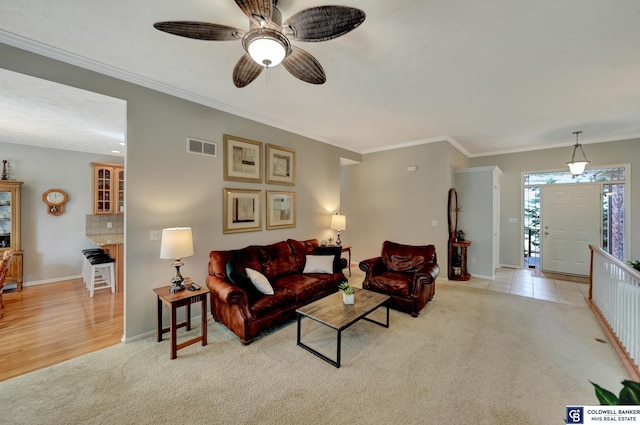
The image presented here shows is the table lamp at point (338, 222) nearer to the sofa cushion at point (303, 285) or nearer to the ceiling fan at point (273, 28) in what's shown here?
the sofa cushion at point (303, 285)

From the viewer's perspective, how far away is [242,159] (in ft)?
12.2

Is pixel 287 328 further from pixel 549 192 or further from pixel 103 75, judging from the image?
pixel 549 192

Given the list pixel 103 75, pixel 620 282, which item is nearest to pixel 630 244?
pixel 620 282

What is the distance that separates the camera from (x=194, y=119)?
3.22 metres

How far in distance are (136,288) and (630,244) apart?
8332 millimetres

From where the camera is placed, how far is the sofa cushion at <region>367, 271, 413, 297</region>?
342 cm

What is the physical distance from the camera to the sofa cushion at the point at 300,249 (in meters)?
4.01

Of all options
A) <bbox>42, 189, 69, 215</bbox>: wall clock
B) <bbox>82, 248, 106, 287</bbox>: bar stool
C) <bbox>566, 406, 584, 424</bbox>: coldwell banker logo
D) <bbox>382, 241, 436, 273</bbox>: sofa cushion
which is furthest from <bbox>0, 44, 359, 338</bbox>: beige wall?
<bbox>42, 189, 69, 215</bbox>: wall clock

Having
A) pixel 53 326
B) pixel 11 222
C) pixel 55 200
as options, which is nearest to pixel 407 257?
pixel 53 326

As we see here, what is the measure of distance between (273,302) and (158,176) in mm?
1979

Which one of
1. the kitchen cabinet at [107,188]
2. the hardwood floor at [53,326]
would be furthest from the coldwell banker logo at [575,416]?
the kitchen cabinet at [107,188]

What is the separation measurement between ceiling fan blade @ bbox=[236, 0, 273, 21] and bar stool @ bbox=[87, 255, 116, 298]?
4538 mm

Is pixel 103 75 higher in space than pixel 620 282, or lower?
higher

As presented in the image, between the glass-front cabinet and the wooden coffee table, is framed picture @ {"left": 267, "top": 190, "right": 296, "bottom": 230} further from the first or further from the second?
the glass-front cabinet
